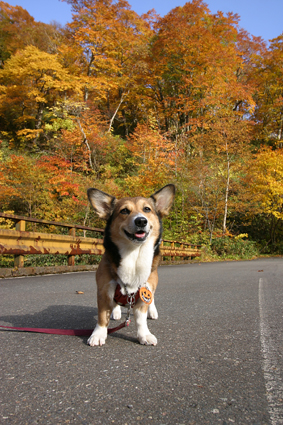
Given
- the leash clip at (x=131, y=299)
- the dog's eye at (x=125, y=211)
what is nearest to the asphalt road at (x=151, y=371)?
the leash clip at (x=131, y=299)

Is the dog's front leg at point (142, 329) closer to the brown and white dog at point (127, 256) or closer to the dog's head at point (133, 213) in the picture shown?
the brown and white dog at point (127, 256)

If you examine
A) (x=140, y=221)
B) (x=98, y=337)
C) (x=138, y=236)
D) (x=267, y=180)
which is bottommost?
(x=98, y=337)

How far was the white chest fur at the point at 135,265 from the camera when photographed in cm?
264

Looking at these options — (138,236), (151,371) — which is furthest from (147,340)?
(138,236)

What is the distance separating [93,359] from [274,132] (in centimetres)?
3932

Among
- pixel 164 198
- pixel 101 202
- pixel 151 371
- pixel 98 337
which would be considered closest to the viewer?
pixel 151 371

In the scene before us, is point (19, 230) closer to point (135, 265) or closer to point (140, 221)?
point (135, 265)

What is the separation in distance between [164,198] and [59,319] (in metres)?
1.76

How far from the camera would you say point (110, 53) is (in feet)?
85.8

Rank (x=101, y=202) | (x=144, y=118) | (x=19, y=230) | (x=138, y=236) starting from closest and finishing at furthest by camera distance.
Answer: (x=138, y=236)
(x=101, y=202)
(x=19, y=230)
(x=144, y=118)

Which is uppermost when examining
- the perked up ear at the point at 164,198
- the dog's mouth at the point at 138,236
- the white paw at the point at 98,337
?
the perked up ear at the point at 164,198

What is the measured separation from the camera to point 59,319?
3.41m

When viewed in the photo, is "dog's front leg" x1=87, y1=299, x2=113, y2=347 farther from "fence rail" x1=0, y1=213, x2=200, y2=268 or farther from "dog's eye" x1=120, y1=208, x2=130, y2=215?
"fence rail" x1=0, y1=213, x2=200, y2=268

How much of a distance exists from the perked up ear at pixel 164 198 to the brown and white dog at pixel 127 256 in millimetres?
209
